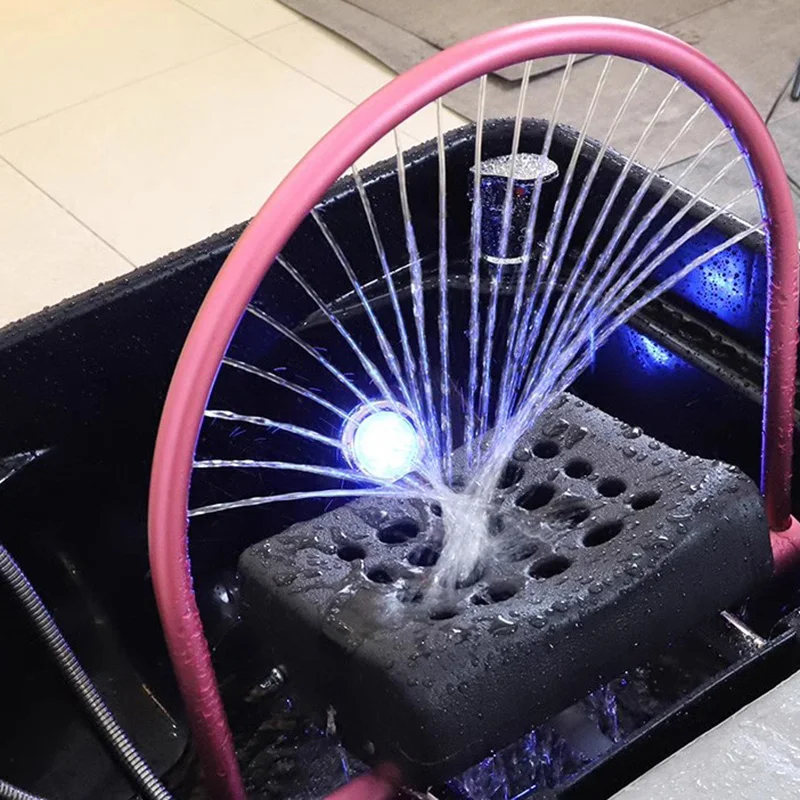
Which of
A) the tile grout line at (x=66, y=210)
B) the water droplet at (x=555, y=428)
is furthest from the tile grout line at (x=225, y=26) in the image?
the water droplet at (x=555, y=428)

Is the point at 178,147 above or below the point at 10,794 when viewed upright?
below

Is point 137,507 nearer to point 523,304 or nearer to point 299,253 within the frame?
point 299,253

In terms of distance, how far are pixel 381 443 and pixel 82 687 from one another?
28 centimetres

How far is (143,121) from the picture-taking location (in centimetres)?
190

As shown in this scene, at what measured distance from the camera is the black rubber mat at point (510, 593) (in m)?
0.71

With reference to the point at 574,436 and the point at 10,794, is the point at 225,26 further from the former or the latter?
the point at 10,794

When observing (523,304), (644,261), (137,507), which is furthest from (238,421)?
(644,261)

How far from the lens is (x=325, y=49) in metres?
2.05

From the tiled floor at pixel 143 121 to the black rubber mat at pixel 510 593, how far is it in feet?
2.86

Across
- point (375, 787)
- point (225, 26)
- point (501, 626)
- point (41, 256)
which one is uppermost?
point (501, 626)

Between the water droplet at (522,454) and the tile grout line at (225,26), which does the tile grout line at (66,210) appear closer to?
the tile grout line at (225,26)

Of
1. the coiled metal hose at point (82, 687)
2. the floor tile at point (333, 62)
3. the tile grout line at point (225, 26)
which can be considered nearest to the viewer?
the coiled metal hose at point (82, 687)

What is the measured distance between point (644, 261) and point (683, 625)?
0.38m

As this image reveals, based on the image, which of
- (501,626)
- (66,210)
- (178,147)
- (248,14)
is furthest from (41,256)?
(501,626)
